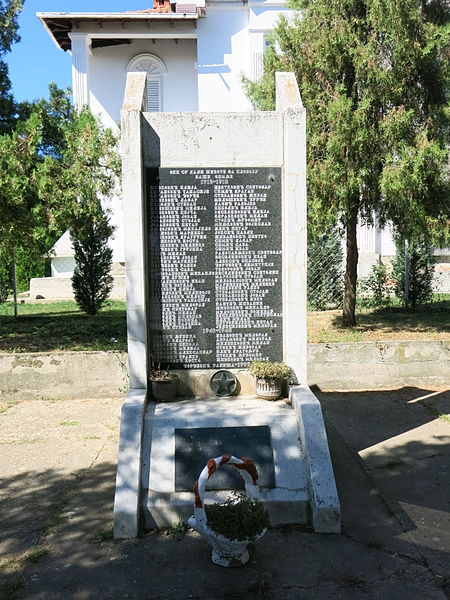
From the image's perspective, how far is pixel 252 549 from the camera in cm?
432

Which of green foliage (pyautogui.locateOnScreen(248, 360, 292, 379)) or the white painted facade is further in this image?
the white painted facade

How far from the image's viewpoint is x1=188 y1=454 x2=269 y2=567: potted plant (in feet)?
12.9

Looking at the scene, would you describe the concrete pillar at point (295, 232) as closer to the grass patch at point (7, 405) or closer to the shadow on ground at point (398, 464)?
the shadow on ground at point (398, 464)

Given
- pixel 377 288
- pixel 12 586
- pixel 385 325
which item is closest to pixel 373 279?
pixel 377 288

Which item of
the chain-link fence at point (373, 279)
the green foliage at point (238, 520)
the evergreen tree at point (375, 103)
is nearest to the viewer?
the green foliage at point (238, 520)

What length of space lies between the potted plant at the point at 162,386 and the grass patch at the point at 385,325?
503 centimetres

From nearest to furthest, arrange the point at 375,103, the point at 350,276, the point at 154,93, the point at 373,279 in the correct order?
the point at 375,103 < the point at 350,276 < the point at 373,279 < the point at 154,93

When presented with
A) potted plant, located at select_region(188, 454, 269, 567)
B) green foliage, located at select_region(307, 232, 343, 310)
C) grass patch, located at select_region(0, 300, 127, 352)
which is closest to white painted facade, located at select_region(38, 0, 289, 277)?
grass patch, located at select_region(0, 300, 127, 352)

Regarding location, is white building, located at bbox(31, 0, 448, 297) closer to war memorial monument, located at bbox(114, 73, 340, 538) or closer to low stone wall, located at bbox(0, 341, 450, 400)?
low stone wall, located at bbox(0, 341, 450, 400)

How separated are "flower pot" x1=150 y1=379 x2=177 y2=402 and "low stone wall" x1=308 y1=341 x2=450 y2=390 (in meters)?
3.97

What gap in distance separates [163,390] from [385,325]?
24.4ft

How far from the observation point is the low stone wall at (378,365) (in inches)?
364

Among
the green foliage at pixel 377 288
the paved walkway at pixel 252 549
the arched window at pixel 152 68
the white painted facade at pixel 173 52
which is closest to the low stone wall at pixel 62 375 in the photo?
the paved walkway at pixel 252 549

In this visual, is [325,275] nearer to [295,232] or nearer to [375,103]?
[375,103]
